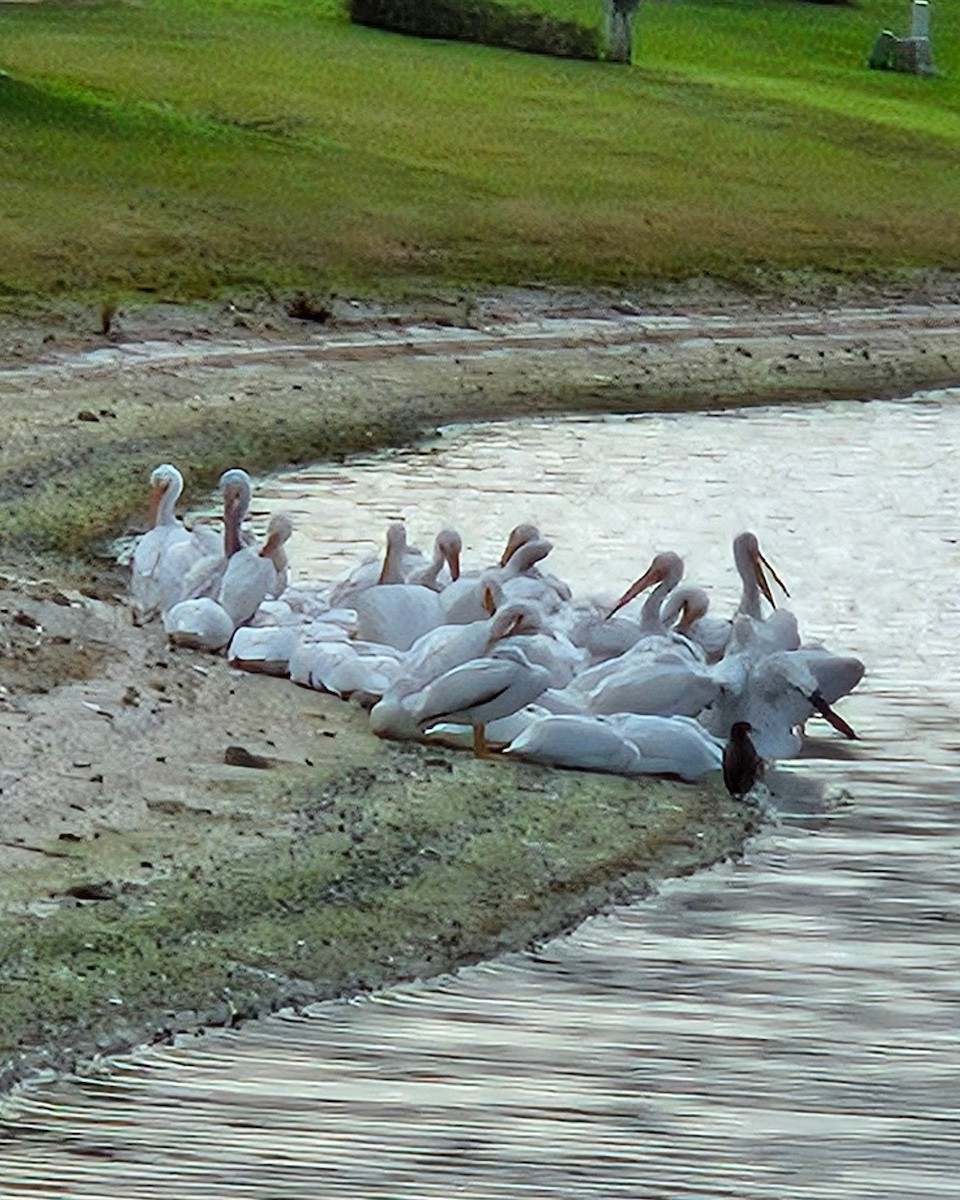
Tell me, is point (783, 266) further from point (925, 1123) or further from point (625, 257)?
point (925, 1123)

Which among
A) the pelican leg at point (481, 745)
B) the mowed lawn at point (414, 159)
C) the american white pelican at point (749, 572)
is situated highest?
the american white pelican at point (749, 572)

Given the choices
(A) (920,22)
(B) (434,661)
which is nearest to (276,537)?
(B) (434,661)

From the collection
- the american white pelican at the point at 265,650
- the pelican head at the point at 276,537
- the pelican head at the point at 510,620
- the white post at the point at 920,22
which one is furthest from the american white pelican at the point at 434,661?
the white post at the point at 920,22

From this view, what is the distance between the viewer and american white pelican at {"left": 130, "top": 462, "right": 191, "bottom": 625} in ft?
37.4

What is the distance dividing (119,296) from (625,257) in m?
4.50

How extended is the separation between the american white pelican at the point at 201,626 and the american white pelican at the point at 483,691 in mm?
1410

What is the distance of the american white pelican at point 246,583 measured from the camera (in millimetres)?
10852

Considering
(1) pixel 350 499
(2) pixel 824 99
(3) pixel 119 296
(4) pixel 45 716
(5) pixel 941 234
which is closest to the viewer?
(4) pixel 45 716

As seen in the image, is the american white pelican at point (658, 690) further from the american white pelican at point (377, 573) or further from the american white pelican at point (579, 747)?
the american white pelican at point (377, 573)

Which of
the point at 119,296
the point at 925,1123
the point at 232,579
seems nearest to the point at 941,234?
the point at 119,296

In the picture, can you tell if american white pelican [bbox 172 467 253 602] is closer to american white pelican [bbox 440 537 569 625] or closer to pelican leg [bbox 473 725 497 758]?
american white pelican [bbox 440 537 569 625]

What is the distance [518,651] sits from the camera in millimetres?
9453

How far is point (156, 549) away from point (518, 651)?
263cm

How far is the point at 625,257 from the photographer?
2325cm
